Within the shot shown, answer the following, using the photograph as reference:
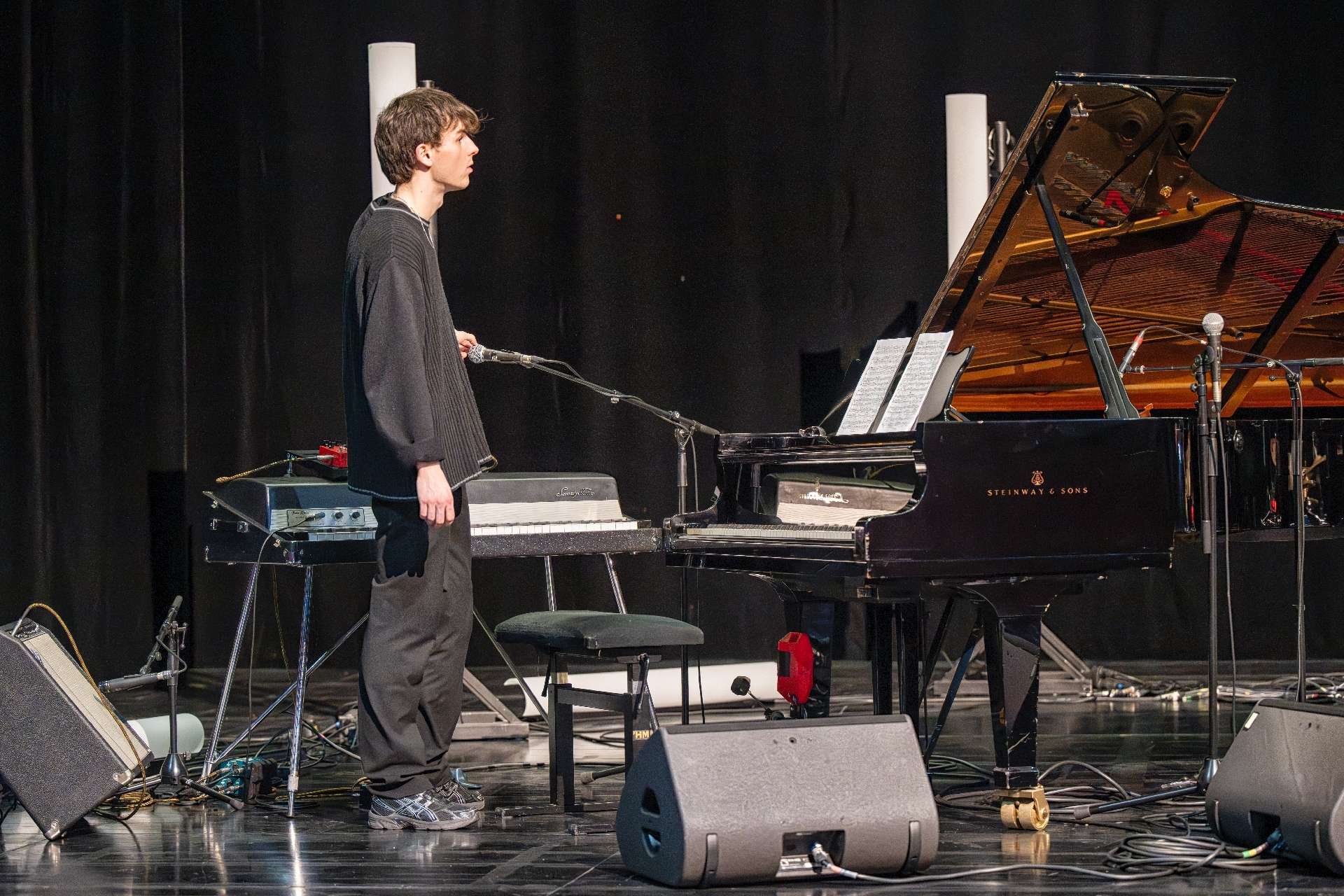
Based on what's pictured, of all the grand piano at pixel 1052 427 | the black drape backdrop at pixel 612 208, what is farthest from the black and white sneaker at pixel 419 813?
the black drape backdrop at pixel 612 208

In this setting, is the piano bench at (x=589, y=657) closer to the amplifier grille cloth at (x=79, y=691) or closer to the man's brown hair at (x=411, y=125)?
the amplifier grille cloth at (x=79, y=691)

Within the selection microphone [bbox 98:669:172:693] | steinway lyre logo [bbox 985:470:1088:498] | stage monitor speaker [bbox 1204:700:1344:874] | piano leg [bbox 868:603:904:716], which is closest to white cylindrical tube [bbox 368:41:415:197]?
microphone [bbox 98:669:172:693]

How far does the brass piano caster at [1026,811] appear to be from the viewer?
340cm

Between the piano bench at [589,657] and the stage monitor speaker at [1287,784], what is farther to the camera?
the piano bench at [589,657]

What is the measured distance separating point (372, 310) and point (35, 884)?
4.63ft

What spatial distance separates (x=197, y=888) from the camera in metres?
3.10

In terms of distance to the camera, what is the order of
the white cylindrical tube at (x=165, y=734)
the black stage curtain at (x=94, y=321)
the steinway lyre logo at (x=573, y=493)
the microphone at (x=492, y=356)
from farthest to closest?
1. the black stage curtain at (x=94, y=321)
2. the steinway lyre logo at (x=573, y=493)
3. the white cylindrical tube at (x=165, y=734)
4. the microphone at (x=492, y=356)

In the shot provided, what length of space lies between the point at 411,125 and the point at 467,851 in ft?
5.51

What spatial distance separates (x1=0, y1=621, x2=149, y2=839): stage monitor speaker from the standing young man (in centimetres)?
65

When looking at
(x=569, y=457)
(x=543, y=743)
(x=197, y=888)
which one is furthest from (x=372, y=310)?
(x=569, y=457)

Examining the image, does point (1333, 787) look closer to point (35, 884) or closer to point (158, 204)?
point (35, 884)

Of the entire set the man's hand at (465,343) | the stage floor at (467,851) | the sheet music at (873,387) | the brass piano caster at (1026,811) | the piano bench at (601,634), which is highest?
the man's hand at (465,343)

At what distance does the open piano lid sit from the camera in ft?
12.9

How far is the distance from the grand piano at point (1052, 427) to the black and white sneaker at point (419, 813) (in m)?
0.90
